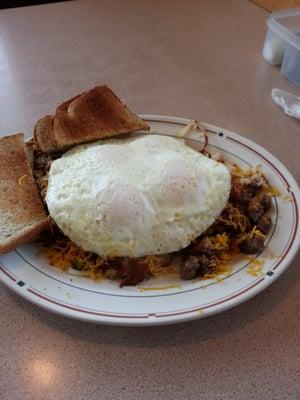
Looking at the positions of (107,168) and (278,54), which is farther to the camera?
(278,54)

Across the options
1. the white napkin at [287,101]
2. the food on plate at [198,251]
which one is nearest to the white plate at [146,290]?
the food on plate at [198,251]

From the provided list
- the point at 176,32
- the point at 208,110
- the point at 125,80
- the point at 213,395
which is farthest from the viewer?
the point at 176,32

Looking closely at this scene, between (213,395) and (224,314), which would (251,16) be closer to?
(224,314)

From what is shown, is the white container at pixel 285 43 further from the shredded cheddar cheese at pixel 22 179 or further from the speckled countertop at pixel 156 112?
the shredded cheddar cheese at pixel 22 179

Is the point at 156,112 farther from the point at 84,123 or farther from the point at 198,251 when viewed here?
the point at 198,251

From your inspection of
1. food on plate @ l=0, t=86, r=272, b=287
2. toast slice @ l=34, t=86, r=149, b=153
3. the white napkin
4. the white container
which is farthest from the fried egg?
the white container

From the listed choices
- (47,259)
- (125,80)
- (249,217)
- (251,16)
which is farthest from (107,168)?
(251,16)
